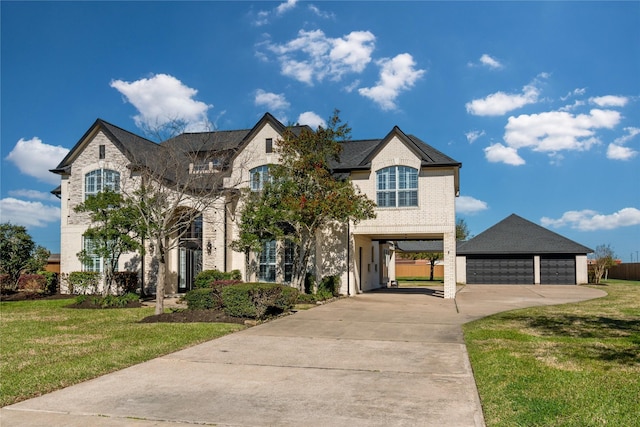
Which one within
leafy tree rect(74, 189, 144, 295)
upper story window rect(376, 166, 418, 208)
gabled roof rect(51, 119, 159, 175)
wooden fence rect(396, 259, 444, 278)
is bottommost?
wooden fence rect(396, 259, 444, 278)

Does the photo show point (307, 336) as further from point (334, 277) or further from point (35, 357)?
point (334, 277)

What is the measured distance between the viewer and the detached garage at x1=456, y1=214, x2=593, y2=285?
120 feet

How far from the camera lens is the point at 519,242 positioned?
38.2 metres

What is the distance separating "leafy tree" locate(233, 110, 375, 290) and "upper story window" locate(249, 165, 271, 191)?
54.3 inches

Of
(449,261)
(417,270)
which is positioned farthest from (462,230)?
(449,261)

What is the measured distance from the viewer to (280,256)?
2447 centimetres

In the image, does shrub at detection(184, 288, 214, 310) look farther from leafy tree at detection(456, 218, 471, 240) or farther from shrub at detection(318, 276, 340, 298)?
leafy tree at detection(456, 218, 471, 240)

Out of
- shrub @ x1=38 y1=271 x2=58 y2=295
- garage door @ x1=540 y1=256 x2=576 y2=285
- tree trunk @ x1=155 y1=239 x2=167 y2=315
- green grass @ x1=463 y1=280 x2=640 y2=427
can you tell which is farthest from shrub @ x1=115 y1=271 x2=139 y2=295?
garage door @ x1=540 y1=256 x2=576 y2=285

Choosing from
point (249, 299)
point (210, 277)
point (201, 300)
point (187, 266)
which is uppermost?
point (187, 266)

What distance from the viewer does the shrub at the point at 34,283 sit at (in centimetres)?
2334

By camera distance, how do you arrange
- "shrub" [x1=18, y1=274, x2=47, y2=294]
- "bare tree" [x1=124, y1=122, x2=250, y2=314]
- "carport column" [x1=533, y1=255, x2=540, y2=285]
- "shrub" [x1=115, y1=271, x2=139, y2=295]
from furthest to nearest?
"carport column" [x1=533, y1=255, x2=540, y2=285] → "shrub" [x1=18, y1=274, x2=47, y2=294] → "shrub" [x1=115, y1=271, x2=139, y2=295] → "bare tree" [x1=124, y1=122, x2=250, y2=314]

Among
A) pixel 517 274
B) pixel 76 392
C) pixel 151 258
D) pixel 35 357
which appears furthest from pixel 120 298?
pixel 517 274

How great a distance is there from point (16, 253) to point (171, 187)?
1067 centimetres

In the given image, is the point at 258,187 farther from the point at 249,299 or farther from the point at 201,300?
the point at 249,299
